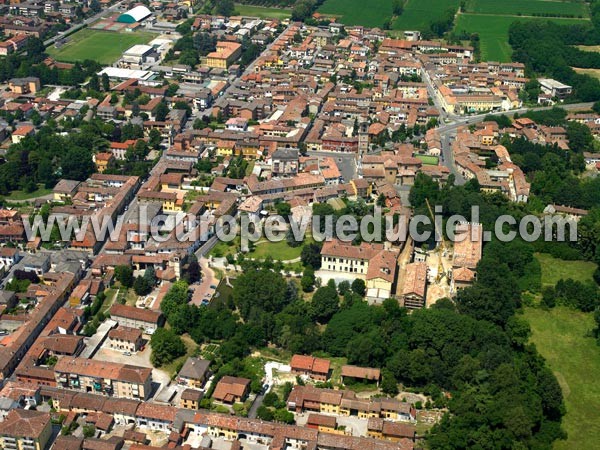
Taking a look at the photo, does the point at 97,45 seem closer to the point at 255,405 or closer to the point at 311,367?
the point at 311,367

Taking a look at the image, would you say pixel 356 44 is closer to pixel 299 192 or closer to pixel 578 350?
pixel 299 192

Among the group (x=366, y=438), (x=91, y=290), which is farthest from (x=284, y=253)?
(x=366, y=438)

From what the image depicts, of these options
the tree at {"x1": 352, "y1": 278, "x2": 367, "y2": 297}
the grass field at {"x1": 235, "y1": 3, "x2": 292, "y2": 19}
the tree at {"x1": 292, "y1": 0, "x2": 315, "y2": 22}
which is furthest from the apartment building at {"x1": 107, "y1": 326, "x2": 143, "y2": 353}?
the grass field at {"x1": 235, "y1": 3, "x2": 292, "y2": 19}

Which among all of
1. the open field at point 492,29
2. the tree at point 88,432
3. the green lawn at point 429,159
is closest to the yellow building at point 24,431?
the tree at point 88,432

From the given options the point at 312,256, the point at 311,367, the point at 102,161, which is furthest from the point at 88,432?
the point at 102,161

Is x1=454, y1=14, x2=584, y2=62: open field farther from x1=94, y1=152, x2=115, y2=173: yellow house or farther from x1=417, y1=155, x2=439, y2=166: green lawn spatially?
x1=94, y1=152, x2=115, y2=173: yellow house
